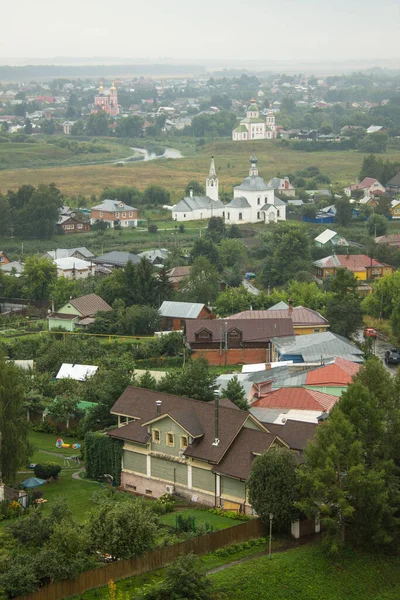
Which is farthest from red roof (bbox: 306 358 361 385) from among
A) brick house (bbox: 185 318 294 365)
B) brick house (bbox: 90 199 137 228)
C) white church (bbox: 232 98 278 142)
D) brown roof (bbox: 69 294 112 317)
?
white church (bbox: 232 98 278 142)

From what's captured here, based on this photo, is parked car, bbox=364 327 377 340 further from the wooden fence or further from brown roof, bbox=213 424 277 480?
the wooden fence

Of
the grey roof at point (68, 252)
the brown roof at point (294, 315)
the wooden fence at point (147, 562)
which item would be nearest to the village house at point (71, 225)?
the grey roof at point (68, 252)

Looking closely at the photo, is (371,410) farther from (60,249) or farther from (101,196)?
(101,196)

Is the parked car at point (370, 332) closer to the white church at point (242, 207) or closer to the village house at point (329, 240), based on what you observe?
the village house at point (329, 240)

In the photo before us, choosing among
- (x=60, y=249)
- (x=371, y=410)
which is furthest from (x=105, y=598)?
(x=60, y=249)

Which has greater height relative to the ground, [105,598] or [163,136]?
[105,598]
